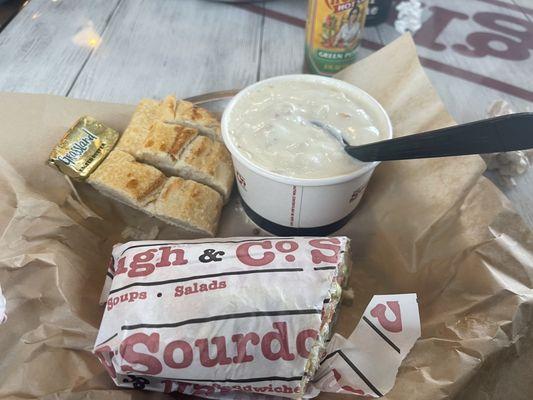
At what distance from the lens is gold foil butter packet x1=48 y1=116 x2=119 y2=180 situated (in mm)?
963

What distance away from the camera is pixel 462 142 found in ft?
2.27

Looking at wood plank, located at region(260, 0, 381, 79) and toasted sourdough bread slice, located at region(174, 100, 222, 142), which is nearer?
toasted sourdough bread slice, located at region(174, 100, 222, 142)

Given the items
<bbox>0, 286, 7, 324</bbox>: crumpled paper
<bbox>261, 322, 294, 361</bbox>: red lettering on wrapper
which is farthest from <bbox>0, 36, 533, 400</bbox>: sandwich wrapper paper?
<bbox>261, 322, 294, 361</bbox>: red lettering on wrapper

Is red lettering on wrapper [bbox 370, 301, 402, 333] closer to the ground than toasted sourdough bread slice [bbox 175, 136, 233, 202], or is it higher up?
closer to the ground

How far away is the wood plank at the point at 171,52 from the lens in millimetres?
1339

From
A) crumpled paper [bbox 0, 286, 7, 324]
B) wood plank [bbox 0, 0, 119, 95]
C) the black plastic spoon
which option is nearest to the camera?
the black plastic spoon

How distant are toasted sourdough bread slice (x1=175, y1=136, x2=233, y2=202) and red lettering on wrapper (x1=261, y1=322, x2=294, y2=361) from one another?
0.43m

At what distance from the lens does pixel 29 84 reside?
132 cm

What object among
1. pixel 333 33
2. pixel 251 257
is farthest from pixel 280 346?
pixel 333 33

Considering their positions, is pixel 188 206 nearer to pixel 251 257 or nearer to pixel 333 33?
pixel 251 257

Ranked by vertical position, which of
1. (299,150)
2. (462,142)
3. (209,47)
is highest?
(462,142)

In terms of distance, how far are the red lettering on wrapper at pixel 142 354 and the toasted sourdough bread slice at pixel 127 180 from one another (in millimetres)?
361

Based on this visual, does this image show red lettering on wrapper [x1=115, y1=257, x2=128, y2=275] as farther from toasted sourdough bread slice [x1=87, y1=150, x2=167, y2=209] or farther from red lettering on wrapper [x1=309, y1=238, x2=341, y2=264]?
red lettering on wrapper [x1=309, y1=238, x2=341, y2=264]

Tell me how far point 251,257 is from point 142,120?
1.59 ft
